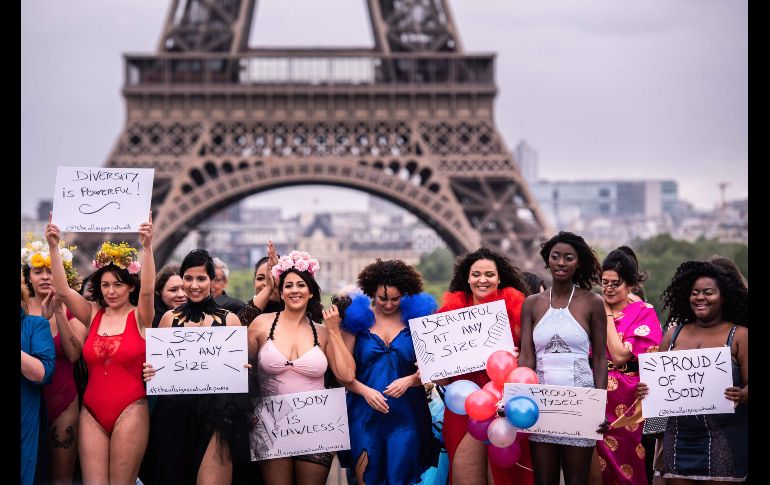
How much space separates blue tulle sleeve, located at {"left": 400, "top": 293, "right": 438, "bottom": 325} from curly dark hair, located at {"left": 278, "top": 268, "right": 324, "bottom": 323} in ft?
1.89

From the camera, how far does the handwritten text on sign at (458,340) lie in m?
7.68

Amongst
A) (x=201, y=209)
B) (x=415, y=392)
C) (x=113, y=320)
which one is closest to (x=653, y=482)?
(x=415, y=392)

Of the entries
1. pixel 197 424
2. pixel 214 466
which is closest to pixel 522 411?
pixel 214 466

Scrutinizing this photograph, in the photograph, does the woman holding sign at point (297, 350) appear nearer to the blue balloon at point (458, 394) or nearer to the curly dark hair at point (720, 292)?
the blue balloon at point (458, 394)

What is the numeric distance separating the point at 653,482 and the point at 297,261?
300 cm

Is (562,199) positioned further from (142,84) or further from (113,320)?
(113,320)

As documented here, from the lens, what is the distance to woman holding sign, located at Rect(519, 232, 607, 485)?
716cm

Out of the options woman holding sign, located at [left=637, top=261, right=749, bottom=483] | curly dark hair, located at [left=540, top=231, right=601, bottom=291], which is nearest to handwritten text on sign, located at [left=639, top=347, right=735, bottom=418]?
woman holding sign, located at [left=637, top=261, right=749, bottom=483]

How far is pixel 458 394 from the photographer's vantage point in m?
7.34

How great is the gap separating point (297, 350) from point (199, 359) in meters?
0.64

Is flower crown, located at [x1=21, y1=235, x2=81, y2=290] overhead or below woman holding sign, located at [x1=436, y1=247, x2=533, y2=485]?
overhead

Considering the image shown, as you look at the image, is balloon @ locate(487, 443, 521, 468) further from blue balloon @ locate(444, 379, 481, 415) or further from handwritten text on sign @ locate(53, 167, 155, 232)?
handwritten text on sign @ locate(53, 167, 155, 232)

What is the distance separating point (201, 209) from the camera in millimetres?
30578
